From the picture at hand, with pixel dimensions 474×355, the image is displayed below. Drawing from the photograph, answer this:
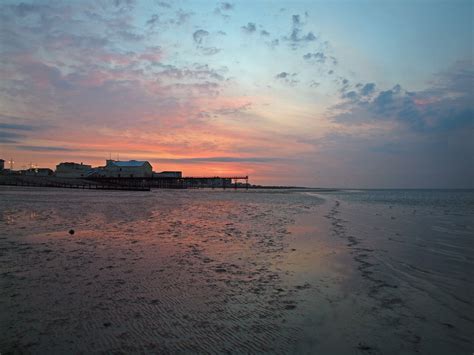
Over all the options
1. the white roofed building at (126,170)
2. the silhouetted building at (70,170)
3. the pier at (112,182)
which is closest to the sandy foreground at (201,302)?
the pier at (112,182)

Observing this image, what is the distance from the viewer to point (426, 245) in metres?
13.4

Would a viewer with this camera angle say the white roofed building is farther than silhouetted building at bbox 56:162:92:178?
No

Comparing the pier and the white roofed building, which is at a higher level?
the white roofed building

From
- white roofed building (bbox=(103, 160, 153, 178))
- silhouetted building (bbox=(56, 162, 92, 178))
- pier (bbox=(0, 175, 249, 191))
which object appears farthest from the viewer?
silhouetted building (bbox=(56, 162, 92, 178))

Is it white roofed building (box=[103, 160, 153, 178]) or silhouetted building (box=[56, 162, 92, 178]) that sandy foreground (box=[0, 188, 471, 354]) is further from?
silhouetted building (box=[56, 162, 92, 178])

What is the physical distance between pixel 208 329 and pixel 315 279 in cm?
413

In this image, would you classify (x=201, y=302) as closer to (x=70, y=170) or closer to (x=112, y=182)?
(x=112, y=182)

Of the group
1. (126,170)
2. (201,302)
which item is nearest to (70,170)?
(126,170)

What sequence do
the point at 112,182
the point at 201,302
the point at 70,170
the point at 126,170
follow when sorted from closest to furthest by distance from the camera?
the point at 201,302 < the point at 112,182 < the point at 126,170 < the point at 70,170

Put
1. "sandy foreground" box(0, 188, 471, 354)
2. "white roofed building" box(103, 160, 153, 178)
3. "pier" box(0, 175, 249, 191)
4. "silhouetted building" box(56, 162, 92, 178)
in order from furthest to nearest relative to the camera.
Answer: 1. "silhouetted building" box(56, 162, 92, 178)
2. "white roofed building" box(103, 160, 153, 178)
3. "pier" box(0, 175, 249, 191)
4. "sandy foreground" box(0, 188, 471, 354)

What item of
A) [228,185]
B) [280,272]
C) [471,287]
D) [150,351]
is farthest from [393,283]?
[228,185]

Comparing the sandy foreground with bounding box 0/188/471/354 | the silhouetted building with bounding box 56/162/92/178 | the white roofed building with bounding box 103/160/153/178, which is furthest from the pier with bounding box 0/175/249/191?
the sandy foreground with bounding box 0/188/471/354

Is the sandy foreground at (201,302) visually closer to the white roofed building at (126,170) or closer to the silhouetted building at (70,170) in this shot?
the white roofed building at (126,170)

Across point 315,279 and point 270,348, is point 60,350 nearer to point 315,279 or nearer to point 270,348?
point 270,348
